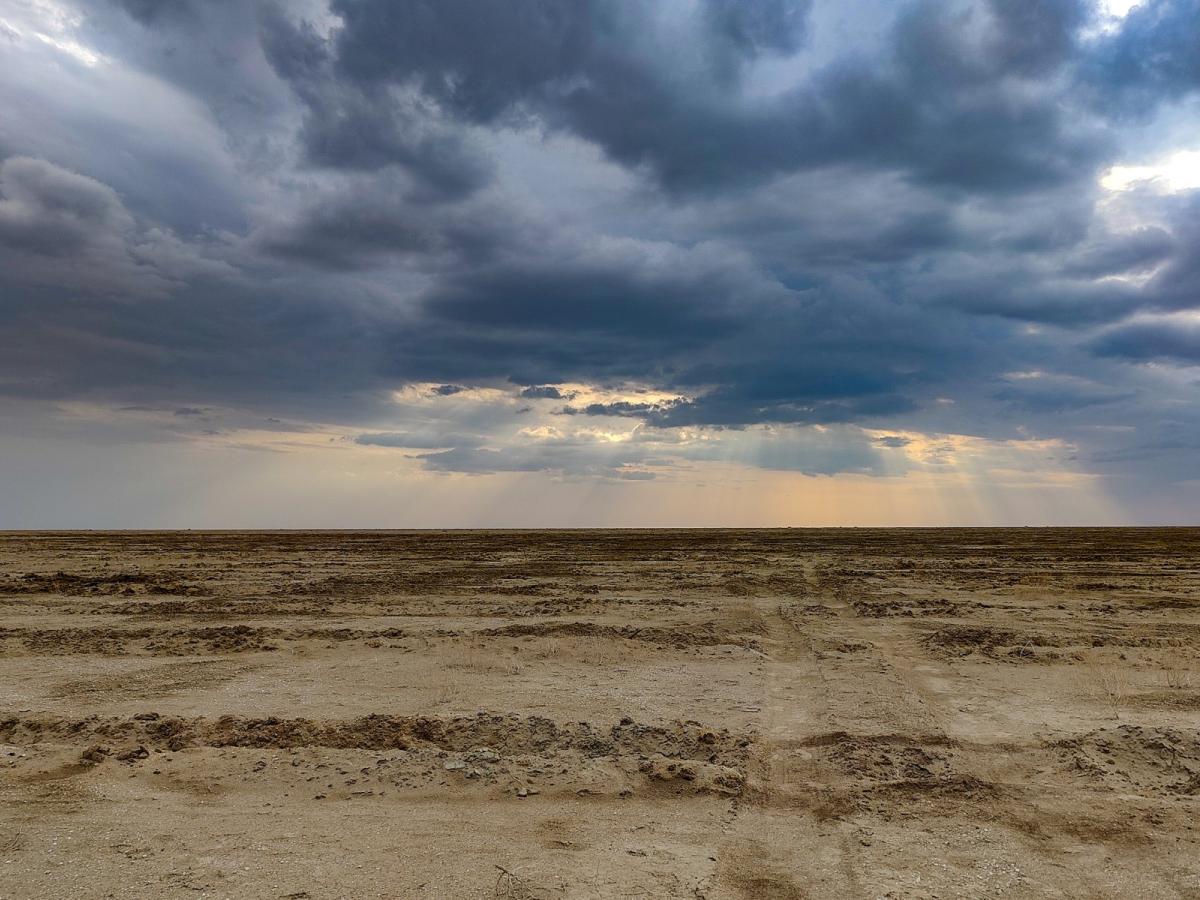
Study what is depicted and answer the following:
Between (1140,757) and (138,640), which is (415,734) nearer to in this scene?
(1140,757)

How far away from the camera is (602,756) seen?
7766mm

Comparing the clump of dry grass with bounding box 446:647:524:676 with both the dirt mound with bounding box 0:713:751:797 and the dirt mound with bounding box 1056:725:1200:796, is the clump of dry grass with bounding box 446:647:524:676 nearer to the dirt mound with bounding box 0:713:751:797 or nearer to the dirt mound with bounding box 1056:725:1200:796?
the dirt mound with bounding box 0:713:751:797

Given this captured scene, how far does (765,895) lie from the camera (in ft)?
16.9

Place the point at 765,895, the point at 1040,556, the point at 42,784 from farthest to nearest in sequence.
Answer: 1. the point at 1040,556
2. the point at 42,784
3. the point at 765,895

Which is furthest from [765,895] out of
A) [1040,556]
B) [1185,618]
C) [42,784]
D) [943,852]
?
[1040,556]

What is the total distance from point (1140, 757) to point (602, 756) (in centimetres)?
545

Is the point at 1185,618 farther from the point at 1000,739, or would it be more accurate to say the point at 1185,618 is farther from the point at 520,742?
the point at 520,742

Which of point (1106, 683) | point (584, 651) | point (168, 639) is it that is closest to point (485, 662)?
point (584, 651)

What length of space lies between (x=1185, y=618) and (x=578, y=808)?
16316 millimetres

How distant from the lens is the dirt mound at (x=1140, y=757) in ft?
23.2

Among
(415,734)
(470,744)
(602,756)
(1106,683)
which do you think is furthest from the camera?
(1106,683)

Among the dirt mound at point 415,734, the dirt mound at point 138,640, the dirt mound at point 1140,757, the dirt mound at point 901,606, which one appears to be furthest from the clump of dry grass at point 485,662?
the dirt mound at point 901,606

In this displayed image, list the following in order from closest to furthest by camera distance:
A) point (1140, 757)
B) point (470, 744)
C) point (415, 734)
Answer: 1. point (1140, 757)
2. point (470, 744)
3. point (415, 734)

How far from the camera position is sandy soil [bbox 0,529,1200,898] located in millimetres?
5543
